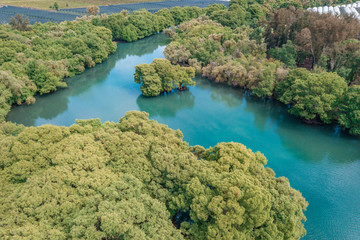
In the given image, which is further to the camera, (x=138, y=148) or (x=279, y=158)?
(x=279, y=158)

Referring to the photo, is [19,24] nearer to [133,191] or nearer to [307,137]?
[133,191]

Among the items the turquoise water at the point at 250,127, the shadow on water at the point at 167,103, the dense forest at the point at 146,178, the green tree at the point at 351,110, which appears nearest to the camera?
the dense forest at the point at 146,178

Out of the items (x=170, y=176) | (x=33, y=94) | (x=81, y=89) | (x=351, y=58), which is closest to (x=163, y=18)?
(x=81, y=89)

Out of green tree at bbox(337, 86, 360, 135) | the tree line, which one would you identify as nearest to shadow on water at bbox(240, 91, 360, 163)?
the tree line

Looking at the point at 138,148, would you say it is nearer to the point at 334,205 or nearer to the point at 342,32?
the point at 334,205

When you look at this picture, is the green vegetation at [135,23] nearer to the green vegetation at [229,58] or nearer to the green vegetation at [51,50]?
the green vegetation at [51,50]

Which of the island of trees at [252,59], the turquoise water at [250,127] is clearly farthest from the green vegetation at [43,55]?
the turquoise water at [250,127]
